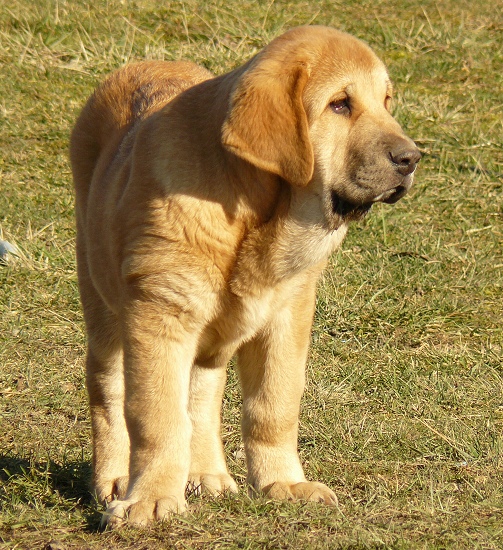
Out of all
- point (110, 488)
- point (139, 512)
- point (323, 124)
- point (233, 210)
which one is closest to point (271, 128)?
point (323, 124)

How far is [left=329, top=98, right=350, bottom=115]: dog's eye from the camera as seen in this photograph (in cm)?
359

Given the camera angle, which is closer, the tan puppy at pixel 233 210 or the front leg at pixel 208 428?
the tan puppy at pixel 233 210

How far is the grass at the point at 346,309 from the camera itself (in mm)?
3576

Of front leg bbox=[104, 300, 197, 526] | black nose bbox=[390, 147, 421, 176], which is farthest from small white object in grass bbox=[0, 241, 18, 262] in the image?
black nose bbox=[390, 147, 421, 176]

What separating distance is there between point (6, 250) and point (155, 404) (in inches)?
123

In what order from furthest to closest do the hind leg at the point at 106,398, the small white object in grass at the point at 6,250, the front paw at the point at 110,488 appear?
the small white object in grass at the point at 6,250 → the hind leg at the point at 106,398 → the front paw at the point at 110,488

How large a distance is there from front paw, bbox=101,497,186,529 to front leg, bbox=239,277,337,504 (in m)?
0.56

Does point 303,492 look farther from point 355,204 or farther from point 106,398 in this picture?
point 355,204

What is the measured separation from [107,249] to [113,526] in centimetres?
110

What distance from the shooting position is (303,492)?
384cm

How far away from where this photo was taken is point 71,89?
8578mm

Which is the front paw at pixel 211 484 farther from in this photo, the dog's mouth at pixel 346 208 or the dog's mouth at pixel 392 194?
the dog's mouth at pixel 392 194

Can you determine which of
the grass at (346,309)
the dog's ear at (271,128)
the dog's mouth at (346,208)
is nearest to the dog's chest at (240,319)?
the dog's mouth at (346,208)

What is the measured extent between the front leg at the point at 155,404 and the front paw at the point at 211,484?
0.36m
